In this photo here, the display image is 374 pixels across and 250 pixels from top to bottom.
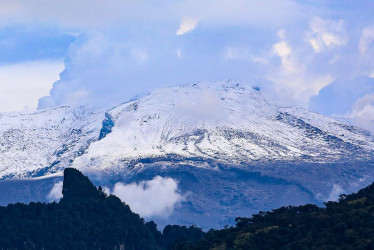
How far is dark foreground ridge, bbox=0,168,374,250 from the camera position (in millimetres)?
75812

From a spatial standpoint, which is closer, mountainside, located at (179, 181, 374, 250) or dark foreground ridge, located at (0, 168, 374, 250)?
mountainside, located at (179, 181, 374, 250)

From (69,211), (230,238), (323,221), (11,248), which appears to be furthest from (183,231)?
(323,221)

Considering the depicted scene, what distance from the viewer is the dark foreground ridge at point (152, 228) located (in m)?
75.8

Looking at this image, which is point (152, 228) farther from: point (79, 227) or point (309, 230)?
point (309, 230)

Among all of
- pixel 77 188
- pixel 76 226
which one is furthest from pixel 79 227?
pixel 77 188

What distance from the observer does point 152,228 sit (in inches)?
5123

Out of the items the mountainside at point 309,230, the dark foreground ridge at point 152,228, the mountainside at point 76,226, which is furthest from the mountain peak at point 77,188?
the mountainside at point 309,230

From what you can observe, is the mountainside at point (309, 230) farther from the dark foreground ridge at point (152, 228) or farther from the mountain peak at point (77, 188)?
the mountain peak at point (77, 188)

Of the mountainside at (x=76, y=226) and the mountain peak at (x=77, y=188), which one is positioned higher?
the mountain peak at (x=77, y=188)

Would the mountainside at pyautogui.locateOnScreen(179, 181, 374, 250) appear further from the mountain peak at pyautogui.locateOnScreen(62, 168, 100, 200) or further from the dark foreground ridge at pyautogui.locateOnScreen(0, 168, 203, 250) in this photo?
the mountain peak at pyautogui.locateOnScreen(62, 168, 100, 200)

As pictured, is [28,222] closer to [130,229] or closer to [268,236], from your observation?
[130,229]

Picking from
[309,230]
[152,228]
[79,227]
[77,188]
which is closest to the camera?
[309,230]

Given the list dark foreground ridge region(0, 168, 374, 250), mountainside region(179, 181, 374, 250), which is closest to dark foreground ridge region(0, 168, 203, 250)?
dark foreground ridge region(0, 168, 374, 250)

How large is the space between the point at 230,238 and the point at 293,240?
929 centimetres
